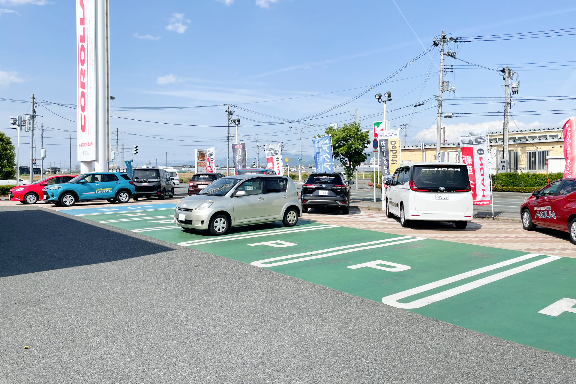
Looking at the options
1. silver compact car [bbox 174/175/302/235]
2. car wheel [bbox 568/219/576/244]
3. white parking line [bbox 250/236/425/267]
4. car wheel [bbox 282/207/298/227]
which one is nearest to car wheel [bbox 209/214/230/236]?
silver compact car [bbox 174/175/302/235]

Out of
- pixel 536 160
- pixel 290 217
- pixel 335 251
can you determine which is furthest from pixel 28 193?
pixel 536 160

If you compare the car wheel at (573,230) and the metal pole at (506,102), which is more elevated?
the metal pole at (506,102)

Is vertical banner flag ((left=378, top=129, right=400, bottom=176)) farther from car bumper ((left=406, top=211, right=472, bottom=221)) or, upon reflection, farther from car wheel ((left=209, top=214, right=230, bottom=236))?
car wheel ((left=209, top=214, right=230, bottom=236))

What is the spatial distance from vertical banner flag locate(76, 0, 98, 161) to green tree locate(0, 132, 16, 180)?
28.1 meters

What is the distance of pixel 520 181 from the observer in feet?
125

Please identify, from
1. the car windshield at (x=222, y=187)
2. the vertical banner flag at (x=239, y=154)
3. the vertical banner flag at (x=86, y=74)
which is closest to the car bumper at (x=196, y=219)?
the car windshield at (x=222, y=187)

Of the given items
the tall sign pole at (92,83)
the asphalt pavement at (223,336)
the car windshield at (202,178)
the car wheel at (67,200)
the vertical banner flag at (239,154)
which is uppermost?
the tall sign pole at (92,83)

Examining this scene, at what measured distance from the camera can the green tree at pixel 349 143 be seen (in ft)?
89.7

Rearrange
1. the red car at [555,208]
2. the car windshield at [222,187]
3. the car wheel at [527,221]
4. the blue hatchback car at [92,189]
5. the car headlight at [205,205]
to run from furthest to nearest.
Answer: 1. the blue hatchback car at [92,189]
2. the car wheel at [527,221]
3. the car windshield at [222,187]
4. the car headlight at [205,205]
5. the red car at [555,208]

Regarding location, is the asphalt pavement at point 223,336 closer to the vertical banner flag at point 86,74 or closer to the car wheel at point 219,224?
the car wheel at point 219,224

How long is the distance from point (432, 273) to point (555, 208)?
6.11m

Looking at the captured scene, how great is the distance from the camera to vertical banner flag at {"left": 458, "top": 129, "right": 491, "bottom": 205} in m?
15.9

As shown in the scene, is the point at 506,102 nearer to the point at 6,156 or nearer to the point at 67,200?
the point at 67,200

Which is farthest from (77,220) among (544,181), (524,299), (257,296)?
(544,181)
